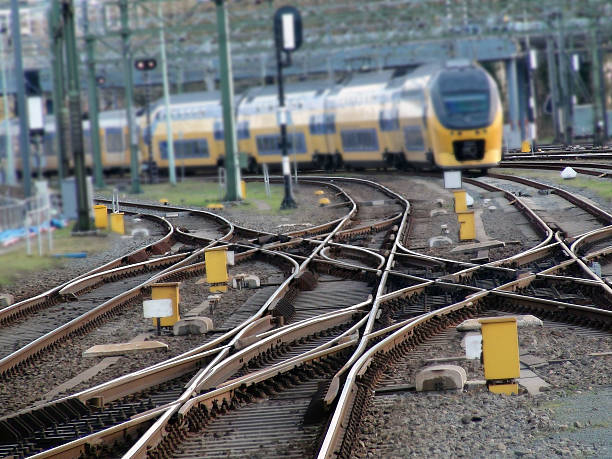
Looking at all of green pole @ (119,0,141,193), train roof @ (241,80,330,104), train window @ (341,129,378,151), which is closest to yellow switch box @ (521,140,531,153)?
train roof @ (241,80,330,104)

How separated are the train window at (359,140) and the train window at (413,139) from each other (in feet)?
9.91

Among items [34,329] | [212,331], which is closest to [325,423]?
[212,331]

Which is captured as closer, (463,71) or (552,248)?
(552,248)

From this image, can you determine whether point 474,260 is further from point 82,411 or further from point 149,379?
point 82,411

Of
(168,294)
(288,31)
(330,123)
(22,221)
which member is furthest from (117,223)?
(330,123)

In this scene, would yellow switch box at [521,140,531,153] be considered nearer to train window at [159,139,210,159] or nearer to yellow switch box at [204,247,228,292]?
train window at [159,139,210,159]

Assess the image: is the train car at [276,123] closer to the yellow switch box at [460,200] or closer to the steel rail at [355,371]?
the yellow switch box at [460,200]

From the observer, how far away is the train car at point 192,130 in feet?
145

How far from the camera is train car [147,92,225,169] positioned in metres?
44.2

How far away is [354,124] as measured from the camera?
123 feet

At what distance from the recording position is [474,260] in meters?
15.2

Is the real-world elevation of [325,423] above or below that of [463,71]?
below

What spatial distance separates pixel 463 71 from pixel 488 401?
22.4 m

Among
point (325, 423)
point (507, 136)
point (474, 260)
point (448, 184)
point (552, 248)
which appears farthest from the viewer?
point (507, 136)
